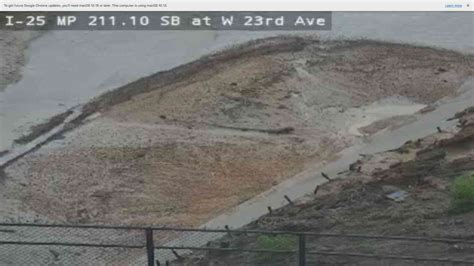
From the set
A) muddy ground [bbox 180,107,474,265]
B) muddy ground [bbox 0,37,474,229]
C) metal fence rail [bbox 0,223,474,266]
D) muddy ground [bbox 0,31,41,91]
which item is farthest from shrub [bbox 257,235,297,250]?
muddy ground [bbox 0,31,41,91]

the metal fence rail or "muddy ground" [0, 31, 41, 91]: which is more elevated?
"muddy ground" [0, 31, 41, 91]

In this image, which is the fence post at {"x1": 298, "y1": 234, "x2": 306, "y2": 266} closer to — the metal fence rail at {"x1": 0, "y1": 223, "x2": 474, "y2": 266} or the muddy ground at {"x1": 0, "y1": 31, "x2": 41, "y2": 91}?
the metal fence rail at {"x1": 0, "y1": 223, "x2": 474, "y2": 266}

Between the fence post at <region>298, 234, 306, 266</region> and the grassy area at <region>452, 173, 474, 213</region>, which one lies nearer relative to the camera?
the fence post at <region>298, 234, 306, 266</region>

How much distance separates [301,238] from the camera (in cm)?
921

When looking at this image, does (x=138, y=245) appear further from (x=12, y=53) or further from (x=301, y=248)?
(x=12, y=53)

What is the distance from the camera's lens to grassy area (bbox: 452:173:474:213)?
12.4m

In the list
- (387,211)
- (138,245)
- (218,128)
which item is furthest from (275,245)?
(218,128)

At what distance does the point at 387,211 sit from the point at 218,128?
22.9ft

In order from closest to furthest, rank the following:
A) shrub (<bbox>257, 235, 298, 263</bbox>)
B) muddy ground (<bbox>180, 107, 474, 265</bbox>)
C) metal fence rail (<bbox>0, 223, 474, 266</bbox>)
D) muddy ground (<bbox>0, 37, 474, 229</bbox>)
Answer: muddy ground (<bbox>180, 107, 474, 265</bbox>), shrub (<bbox>257, 235, 298, 263</bbox>), metal fence rail (<bbox>0, 223, 474, 266</bbox>), muddy ground (<bbox>0, 37, 474, 229</bbox>)

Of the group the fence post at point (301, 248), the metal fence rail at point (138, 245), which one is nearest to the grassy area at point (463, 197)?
the metal fence rail at point (138, 245)

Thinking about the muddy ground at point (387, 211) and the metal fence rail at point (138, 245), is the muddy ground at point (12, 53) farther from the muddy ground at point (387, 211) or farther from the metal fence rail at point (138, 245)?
the muddy ground at point (387, 211)

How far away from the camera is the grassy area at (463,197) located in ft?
40.8

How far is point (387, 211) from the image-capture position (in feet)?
44.3

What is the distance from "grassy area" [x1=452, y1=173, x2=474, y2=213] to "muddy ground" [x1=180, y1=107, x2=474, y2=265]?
10cm
